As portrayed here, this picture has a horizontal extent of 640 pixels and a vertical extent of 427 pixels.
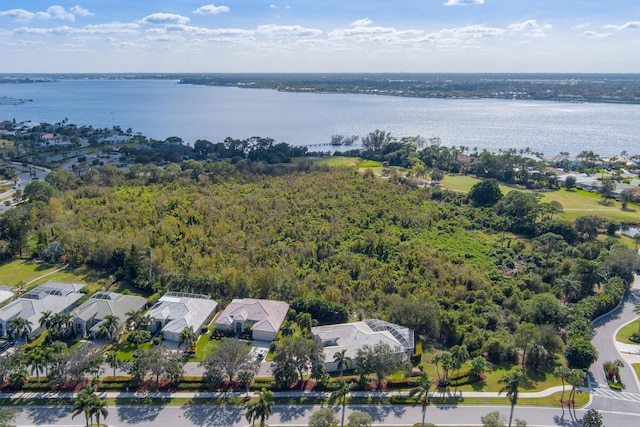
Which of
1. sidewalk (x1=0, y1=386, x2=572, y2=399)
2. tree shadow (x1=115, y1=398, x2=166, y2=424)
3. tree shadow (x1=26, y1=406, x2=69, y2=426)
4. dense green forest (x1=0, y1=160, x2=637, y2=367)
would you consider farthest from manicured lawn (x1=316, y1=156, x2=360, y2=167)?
tree shadow (x1=26, y1=406, x2=69, y2=426)

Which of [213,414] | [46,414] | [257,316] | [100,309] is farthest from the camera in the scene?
[100,309]

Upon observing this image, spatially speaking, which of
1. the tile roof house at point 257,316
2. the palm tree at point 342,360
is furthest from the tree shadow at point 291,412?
the tile roof house at point 257,316

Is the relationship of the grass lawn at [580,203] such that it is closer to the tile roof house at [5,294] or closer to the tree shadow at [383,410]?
the tree shadow at [383,410]

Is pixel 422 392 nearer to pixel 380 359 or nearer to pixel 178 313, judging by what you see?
pixel 380 359

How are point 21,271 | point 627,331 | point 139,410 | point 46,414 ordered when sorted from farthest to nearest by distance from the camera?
point 21,271, point 627,331, point 139,410, point 46,414

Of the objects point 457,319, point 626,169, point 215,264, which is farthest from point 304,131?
point 457,319

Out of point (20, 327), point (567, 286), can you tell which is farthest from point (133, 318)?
point (567, 286)

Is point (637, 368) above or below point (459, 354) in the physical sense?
below
